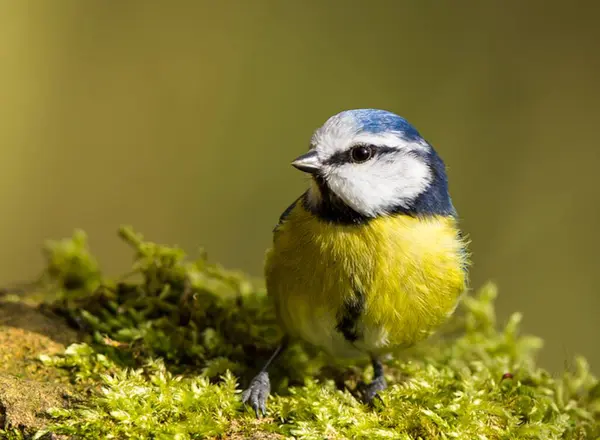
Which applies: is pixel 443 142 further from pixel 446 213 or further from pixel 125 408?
pixel 125 408

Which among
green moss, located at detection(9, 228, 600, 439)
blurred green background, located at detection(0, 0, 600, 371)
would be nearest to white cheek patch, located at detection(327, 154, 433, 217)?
green moss, located at detection(9, 228, 600, 439)

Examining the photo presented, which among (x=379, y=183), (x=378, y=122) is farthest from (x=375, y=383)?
(x=378, y=122)

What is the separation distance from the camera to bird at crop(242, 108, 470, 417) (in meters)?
1.96

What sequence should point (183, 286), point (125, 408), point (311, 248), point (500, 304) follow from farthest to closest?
point (500, 304) → point (183, 286) → point (311, 248) → point (125, 408)

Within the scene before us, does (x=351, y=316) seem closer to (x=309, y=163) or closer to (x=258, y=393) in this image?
(x=258, y=393)

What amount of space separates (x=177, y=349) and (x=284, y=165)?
3552mm

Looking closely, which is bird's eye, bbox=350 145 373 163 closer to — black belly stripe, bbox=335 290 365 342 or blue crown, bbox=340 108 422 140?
blue crown, bbox=340 108 422 140

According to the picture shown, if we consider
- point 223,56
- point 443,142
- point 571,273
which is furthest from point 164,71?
point 571,273

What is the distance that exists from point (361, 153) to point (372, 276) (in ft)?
1.19

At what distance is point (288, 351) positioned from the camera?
2.36 metres

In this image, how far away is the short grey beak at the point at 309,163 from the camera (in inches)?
75.6

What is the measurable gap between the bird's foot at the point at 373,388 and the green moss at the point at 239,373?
48mm

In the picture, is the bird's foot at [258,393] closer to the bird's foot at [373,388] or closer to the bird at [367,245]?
the bird at [367,245]

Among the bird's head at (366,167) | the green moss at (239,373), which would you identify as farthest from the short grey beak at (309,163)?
the green moss at (239,373)
